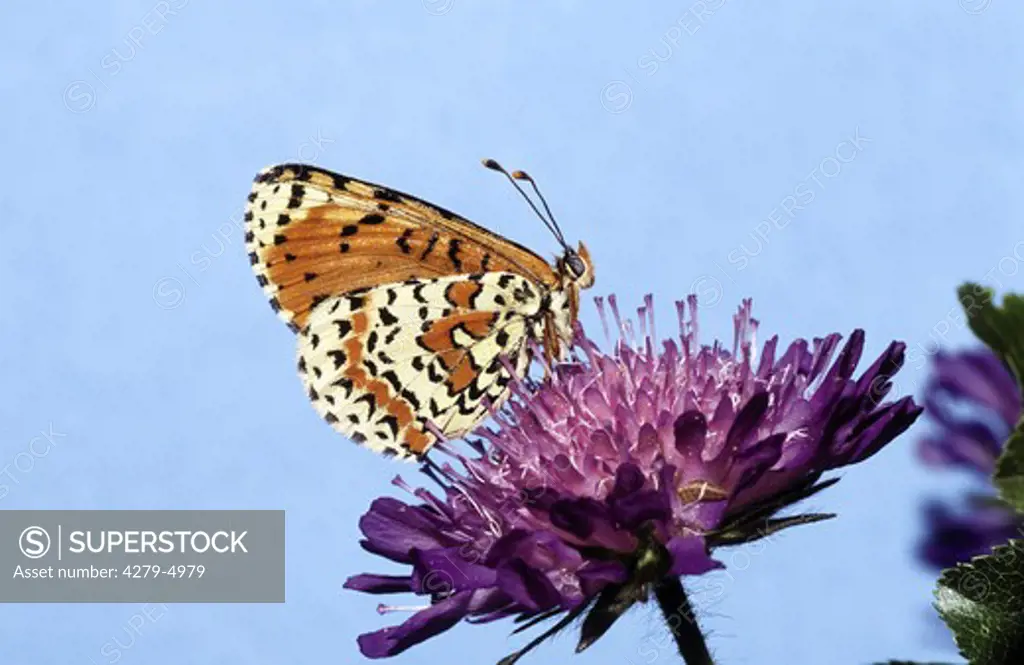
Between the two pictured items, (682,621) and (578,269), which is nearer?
(682,621)

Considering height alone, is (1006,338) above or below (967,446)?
below

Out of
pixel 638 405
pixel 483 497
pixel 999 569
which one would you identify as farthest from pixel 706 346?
pixel 999 569

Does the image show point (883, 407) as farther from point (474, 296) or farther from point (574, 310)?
point (474, 296)

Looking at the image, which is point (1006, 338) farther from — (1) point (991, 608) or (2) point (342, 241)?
(2) point (342, 241)

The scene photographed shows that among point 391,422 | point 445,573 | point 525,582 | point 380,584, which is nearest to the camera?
point 525,582

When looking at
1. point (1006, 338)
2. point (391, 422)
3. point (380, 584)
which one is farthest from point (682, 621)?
point (391, 422)

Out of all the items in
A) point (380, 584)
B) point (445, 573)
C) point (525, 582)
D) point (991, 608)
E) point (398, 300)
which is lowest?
point (991, 608)

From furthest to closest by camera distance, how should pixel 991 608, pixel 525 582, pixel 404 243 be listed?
A: 1. pixel 404 243
2. pixel 525 582
3. pixel 991 608

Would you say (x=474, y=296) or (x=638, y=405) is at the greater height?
(x=474, y=296)
